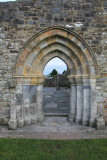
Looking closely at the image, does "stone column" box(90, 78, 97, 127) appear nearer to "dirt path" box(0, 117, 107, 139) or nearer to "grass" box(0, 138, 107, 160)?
"dirt path" box(0, 117, 107, 139)

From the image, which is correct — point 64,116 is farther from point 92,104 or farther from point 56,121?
point 92,104

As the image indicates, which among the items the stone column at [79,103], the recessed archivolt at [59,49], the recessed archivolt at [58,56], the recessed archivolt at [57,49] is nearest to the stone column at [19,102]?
the recessed archivolt at [59,49]

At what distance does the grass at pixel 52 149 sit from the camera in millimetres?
3486

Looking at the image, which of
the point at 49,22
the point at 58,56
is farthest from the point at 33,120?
the point at 49,22

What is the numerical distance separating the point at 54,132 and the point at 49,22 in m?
3.74

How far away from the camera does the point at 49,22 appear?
5262 mm

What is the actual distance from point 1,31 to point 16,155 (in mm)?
4008

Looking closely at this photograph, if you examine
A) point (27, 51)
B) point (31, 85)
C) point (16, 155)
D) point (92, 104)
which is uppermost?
point (27, 51)

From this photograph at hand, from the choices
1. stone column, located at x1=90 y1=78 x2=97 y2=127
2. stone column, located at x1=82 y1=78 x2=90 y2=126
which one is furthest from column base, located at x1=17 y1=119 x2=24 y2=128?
stone column, located at x1=90 y1=78 x2=97 y2=127

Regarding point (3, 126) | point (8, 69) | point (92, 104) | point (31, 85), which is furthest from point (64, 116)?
point (8, 69)

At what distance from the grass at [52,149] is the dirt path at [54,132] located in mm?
348

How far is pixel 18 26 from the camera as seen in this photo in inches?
208

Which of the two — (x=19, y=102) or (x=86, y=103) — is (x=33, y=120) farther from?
(x=86, y=103)

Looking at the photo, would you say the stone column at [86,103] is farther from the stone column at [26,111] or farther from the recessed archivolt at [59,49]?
the stone column at [26,111]
